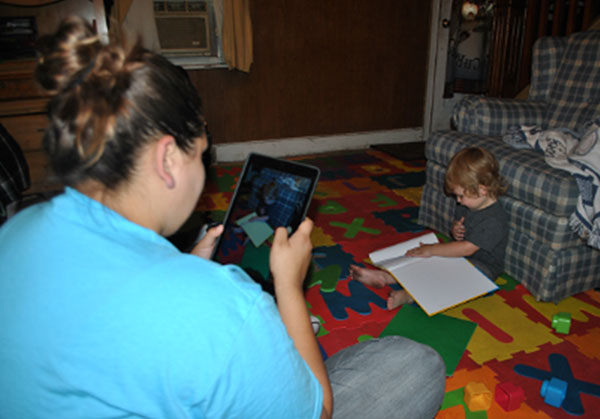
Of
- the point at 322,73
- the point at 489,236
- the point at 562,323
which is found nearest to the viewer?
the point at 562,323

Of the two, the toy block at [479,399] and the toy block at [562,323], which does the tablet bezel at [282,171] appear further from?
the toy block at [562,323]

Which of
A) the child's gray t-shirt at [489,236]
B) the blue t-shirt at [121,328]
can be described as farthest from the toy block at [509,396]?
the blue t-shirt at [121,328]

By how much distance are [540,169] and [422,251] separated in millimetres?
591

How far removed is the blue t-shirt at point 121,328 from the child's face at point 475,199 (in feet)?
5.20

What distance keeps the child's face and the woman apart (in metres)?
1.52

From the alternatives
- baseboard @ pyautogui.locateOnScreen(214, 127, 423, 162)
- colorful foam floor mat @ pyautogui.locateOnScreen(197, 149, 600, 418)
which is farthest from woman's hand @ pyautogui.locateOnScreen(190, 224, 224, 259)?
baseboard @ pyautogui.locateOnScreen(214, 127, 423, 162)

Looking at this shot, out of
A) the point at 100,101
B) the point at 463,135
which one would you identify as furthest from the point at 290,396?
the point at 463,135

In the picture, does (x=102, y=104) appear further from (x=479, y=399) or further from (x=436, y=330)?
(x=436, y=330)

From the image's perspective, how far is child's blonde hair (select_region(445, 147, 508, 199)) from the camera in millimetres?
1841

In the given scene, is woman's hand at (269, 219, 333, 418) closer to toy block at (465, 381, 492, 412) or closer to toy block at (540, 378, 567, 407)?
toy block at (465, 381, 492, 412)

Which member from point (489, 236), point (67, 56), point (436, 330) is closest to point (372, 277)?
point (436, 330)

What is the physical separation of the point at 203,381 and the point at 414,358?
0.56 meters

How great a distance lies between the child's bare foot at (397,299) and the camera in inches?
69.0

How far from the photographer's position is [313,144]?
418cm
